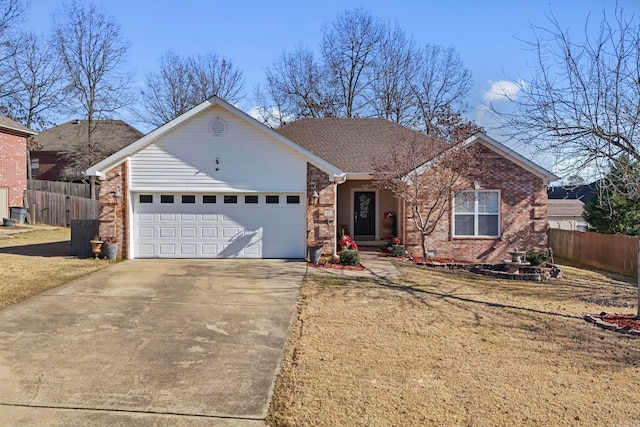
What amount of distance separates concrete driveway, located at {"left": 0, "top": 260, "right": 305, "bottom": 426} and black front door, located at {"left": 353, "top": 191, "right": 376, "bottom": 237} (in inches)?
315

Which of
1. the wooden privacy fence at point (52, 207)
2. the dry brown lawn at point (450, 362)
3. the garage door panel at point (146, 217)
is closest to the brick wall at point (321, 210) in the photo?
the dry brown lawn at point (450, 362)

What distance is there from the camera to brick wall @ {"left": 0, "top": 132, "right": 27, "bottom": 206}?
82.0ft

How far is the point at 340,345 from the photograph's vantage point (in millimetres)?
6648

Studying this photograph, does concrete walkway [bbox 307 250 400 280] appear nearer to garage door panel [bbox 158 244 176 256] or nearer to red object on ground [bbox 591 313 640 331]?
garage door panel [bbox 158 244 176 256]

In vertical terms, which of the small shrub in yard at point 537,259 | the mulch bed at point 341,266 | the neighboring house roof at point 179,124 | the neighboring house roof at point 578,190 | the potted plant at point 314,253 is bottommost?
the mulch bed at point 341,266

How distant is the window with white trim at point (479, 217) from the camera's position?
16.3 meters

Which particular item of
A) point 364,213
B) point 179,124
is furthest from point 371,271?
point 179,124

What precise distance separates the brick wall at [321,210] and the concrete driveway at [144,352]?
3.73m

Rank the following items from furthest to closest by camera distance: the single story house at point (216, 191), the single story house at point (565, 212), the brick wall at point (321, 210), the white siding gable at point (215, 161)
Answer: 1. the single story house at point (565, 212)
2. the brick wall at point (321, 210)
3. the white siding gable at point (215, 161)
4. the single story house at point (216, 191)

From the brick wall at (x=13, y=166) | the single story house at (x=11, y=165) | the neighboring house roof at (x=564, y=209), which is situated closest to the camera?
the single story house at (x=11, y=165)

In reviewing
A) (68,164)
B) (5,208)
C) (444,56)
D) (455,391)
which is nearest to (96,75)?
(68,164)

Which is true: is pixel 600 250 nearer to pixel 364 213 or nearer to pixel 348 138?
pixel 364 213

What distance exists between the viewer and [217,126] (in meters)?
14.1

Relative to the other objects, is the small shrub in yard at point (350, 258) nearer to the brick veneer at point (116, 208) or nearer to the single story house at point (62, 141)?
the brick veneer at point (116, 208)
